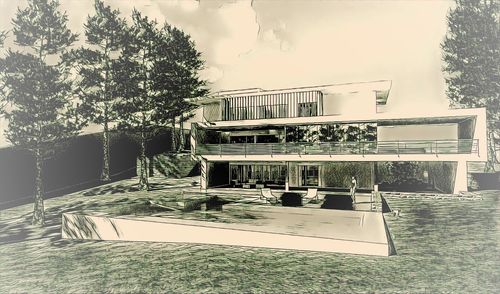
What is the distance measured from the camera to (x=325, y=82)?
13.4 m

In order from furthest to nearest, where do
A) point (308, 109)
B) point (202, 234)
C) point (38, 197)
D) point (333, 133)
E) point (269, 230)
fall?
point (308, 109)
point (333, 133)
point (38, 197)
point (202, 234)
point (269, 230)

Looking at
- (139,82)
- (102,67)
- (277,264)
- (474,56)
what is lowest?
(277,264)

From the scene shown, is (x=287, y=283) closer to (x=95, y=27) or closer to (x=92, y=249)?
(x=92, y=249)

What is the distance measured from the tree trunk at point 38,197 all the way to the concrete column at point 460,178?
59.4ft

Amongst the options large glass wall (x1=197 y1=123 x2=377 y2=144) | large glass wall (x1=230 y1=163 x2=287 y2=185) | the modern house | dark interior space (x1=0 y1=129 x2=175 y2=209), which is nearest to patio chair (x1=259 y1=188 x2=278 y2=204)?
the modern house

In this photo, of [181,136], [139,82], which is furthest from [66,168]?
[181,136]

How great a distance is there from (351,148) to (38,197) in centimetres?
1444

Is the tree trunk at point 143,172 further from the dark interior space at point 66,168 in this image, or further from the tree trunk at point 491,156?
the tree trunk at point 491,156

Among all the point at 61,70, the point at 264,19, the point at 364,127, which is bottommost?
the point at 364,127

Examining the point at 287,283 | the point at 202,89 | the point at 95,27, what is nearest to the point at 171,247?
the point at 287,283

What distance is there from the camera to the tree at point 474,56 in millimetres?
11781

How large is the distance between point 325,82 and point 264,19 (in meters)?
3.80

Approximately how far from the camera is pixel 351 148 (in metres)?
14.6

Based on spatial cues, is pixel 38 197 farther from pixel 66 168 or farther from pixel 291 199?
pixel 291 199
